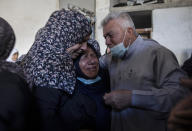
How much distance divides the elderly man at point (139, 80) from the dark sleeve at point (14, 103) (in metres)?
0.77

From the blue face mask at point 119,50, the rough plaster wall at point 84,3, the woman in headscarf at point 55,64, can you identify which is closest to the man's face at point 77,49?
the woman in headscarf at point 55,64

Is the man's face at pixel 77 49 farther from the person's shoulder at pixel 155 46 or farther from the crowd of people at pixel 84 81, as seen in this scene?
the person's shoulder at pixel 155 46

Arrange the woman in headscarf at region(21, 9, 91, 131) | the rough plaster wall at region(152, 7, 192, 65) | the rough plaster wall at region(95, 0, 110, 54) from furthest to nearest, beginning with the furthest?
1. the rough plaster wall at region(95, 0, 110, 54)
2. the rough plaster wall at region(152, 7, 192, 65)
3. the woman in headscarf at region(21, 9, 91, 131)

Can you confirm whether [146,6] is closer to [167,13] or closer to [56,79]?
[167,13]

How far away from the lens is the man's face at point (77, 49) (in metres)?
1.53

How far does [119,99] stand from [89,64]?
0.36 meters

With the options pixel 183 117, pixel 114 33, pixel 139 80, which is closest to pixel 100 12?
pixel 114 33

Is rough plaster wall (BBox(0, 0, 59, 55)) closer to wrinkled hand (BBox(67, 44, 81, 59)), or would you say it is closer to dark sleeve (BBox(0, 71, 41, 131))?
wrinkled hand (BBox(67, 44, 81, 59))

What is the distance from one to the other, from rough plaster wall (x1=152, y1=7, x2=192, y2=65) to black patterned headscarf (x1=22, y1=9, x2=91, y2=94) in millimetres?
3451

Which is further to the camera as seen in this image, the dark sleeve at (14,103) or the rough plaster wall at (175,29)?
the rough plaster wall at (175,29)

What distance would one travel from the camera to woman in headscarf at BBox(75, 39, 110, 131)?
1639 mm

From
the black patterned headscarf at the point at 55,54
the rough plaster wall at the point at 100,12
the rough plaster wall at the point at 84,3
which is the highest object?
the rough plaster wall at the point at 84,3

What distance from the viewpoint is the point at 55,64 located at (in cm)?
136

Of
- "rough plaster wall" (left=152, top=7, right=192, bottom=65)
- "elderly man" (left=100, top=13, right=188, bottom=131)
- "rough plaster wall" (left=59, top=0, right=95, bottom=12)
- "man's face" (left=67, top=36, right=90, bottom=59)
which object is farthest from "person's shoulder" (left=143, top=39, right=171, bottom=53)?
"rough plaster wall" (left=59, top=0, right=95, bottom=12)
